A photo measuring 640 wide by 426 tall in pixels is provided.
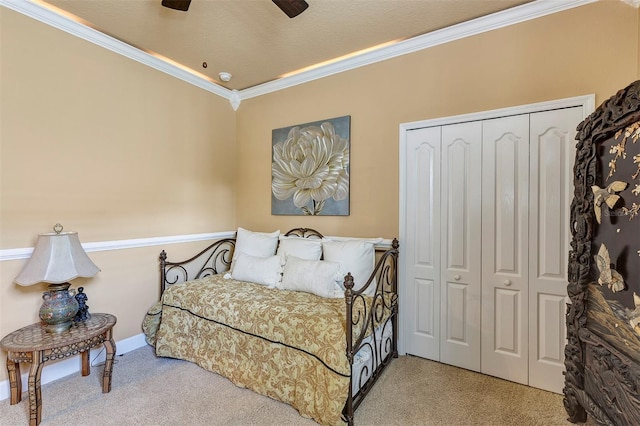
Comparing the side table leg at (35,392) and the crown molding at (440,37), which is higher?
the crown molding at (440,37)

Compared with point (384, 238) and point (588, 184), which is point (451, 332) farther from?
point (588, 184)

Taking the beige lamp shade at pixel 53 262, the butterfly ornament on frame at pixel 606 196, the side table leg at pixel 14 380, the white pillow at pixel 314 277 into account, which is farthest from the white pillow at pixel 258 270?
the butterfly ornament on frame at pixel 606 196

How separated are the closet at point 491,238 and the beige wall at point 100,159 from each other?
228cm

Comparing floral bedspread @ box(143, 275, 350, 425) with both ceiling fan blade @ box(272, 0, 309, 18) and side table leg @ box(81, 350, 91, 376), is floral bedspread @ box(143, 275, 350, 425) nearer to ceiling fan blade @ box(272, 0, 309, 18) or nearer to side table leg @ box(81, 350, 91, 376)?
side table leg @ box(81, 350, 91, 376)

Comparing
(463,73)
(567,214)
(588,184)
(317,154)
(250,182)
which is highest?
(463,73)

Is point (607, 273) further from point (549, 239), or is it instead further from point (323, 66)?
point (323, 66)

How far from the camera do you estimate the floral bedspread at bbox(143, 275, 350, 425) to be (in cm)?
170

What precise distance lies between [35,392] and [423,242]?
2820mm

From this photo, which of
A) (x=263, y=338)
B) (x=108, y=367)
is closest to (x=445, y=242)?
(x=263, y=338)

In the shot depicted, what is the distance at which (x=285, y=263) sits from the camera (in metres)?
2.61

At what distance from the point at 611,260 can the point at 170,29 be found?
126 inches

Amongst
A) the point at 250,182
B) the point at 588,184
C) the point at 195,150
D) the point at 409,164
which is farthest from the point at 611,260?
the point at 195,150

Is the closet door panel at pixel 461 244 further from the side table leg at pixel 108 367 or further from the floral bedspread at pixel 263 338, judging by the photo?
the side table leg at pixel 108 367

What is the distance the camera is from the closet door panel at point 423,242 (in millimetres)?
2424
